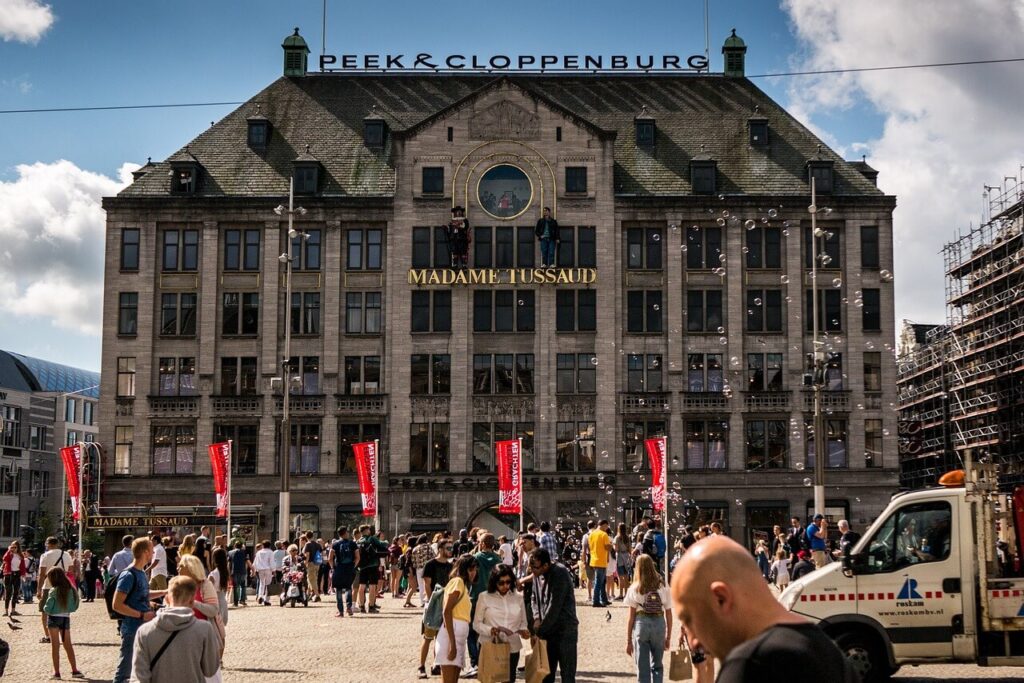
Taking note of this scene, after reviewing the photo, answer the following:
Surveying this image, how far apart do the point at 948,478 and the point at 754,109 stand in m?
50.2

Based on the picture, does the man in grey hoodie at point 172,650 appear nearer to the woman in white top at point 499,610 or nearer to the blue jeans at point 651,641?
the woman in white top at point 499,610

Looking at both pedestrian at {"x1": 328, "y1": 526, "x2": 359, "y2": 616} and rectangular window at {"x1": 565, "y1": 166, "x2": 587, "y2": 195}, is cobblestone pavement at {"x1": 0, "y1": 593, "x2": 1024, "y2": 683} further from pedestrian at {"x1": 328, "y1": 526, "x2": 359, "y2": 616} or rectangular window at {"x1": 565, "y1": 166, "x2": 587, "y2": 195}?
rectangular window at {"x1": 565, "y1": 166, "x2": 587, "y2": 195}

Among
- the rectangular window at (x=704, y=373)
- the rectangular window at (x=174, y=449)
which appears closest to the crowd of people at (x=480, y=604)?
the rectangular window at (x=704, y=373)

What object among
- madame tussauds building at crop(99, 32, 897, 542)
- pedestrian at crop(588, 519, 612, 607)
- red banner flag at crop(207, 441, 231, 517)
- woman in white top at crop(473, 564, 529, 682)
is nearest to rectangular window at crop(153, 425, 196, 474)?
madame tussauds building at crop(99, 32, 897, 542)

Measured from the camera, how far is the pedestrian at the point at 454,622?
1664cm

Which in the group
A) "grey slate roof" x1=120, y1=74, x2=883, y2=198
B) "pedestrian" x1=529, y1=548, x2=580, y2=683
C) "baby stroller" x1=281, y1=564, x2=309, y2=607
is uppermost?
"grey slate roof" x1=120, y1=74, x2=883, y2=198

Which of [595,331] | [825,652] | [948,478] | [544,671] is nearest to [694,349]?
[595,331]

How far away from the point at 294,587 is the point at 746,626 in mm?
33366

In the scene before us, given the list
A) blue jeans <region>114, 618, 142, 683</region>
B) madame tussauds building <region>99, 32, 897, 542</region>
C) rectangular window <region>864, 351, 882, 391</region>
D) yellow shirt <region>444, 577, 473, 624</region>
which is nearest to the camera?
yellow shirt <region>444, 577, 473, 624</region>

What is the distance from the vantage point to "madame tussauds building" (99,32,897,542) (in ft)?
199

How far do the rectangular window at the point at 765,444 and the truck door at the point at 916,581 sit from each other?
42562 millimetres

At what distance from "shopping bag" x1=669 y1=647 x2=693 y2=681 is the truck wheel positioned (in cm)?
317

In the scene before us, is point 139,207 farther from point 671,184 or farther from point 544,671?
point 544,671

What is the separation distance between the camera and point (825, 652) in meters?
4.59
